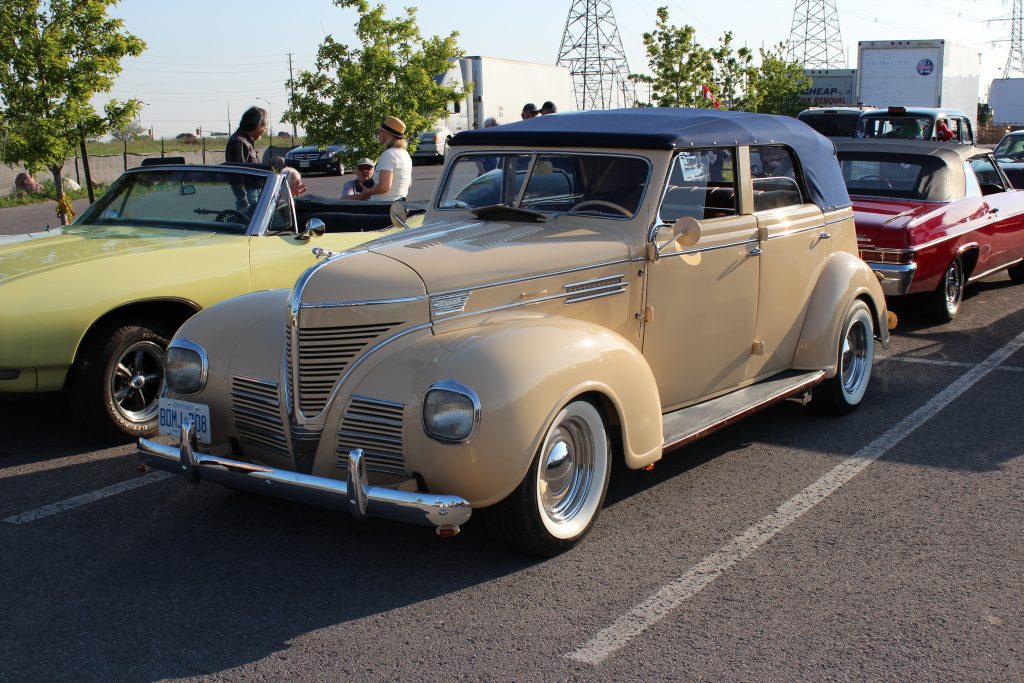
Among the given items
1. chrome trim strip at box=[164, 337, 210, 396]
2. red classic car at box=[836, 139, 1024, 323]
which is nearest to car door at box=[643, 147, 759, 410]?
chrome trim strip at box=[164, 337, 210, 396]

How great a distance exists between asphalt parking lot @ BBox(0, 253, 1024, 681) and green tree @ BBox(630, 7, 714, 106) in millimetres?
17222

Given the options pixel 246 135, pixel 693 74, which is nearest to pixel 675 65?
pixel 693 74

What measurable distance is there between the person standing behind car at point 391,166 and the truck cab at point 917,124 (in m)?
10.9

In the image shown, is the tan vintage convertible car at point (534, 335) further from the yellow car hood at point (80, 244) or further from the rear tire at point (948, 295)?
the rear tire at point (948, 295)

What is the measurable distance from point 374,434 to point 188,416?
3.13 ft

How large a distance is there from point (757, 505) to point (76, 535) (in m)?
3.23

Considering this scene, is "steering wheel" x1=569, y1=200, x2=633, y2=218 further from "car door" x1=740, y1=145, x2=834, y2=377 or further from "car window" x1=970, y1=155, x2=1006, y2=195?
"car window" x1=970, y1=155, x2=1006, y2=195

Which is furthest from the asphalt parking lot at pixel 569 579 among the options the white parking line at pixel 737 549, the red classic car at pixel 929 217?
the red classic car at pixel 929 217

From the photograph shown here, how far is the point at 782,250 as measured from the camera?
598 cm

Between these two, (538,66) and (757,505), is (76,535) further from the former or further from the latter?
(538,66)

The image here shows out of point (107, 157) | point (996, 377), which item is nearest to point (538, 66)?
point (107, 157)

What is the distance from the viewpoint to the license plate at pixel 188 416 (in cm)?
450

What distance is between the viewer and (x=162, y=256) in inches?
249

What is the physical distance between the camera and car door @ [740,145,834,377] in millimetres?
5879
